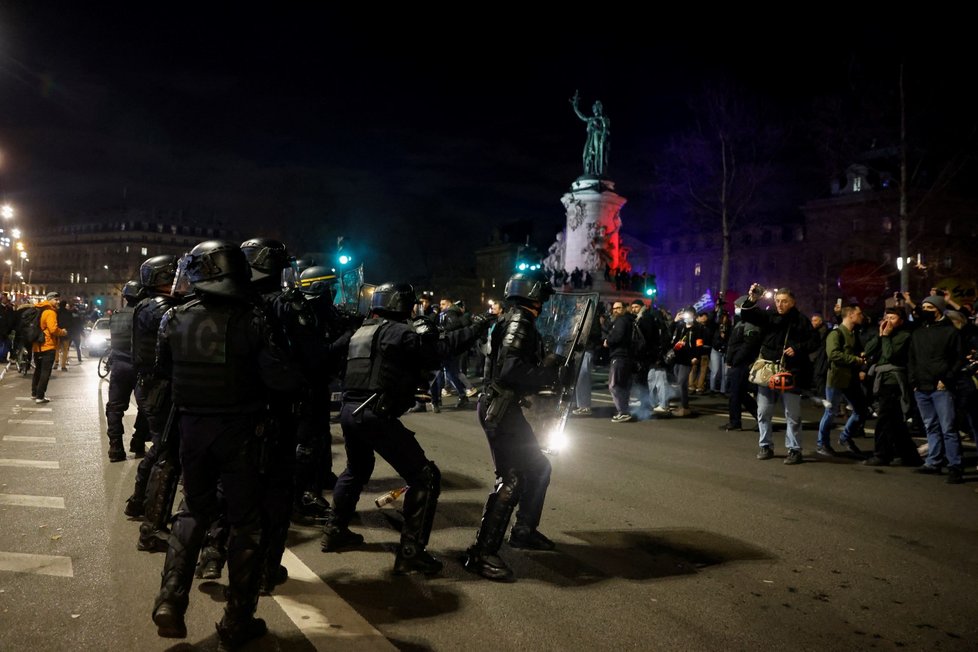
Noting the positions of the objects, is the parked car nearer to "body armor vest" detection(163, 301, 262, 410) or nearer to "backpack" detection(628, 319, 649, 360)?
"backpack" detection(628, 319, 649, 360)

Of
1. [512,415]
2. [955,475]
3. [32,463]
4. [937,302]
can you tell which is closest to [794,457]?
[955,475]

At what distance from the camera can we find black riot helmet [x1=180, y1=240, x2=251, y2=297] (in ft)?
11.8

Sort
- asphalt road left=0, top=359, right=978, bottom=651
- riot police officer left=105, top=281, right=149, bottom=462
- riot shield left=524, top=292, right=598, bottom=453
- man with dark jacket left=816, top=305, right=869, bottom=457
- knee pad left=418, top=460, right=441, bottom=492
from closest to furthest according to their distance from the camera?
asphalt road left=0, top=359, right=978, bottom=651, knee pad left=418, top=460, right=441, bottom=492, riot shield left=524, top=292, right=598, bottom=453, riot police officer left=105, top=281, right=149, bottom=462, man with dark jacket left=816, top=305, right=869, bottom=457

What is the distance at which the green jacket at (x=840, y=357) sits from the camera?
8938 millimetres

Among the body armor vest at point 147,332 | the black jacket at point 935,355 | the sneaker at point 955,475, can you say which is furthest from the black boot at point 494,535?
the black jacket at point 935,355

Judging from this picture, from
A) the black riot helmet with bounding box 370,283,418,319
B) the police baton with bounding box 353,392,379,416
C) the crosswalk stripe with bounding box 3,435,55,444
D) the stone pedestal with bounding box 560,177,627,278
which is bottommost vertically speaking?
the crosswalk stripe with bounding box 3,435,55,444

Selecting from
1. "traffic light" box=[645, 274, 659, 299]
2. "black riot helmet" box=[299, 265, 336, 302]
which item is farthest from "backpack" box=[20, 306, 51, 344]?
"traffic light" box=[645, 274, 659, 299]

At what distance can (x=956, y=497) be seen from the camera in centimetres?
695

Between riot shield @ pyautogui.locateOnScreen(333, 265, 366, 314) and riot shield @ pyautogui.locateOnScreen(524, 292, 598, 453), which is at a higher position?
riot shield @ pyautogui.locateOnScreen(333, 265, 366, 314)

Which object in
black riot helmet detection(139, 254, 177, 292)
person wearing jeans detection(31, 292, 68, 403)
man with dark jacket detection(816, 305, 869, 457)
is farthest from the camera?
person wearing jeans detection(31, 292, 68, 403)

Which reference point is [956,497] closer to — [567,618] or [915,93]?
[567,618]

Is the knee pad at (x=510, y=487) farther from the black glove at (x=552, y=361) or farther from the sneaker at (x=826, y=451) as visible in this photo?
the sneaker at (x=826, y=451)

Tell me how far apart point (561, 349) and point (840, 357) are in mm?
5019

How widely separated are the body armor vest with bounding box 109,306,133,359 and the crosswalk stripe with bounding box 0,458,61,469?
1534mm
